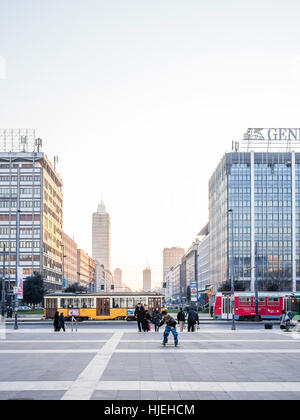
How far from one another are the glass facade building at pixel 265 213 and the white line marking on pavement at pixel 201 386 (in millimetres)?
109724

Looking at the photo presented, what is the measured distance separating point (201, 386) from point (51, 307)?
42.2m

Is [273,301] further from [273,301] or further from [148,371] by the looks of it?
[148,371]

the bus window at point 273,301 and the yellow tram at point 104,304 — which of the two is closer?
the yellow tram at point 104,304

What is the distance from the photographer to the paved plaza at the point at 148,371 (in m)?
13.3

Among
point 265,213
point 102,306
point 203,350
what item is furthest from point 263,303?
point 265,213

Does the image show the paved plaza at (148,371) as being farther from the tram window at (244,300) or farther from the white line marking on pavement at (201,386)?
the tram window at (244,300)

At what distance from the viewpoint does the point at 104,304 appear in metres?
53.0

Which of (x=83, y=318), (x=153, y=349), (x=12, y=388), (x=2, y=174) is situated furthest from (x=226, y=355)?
(x=2, y=174)

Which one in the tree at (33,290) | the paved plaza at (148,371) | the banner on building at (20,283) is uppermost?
the banner on building at (20,283)

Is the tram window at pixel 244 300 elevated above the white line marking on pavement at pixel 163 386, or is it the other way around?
the white line marking on pavement at pixel 163 386

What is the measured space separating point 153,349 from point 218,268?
4523 inches

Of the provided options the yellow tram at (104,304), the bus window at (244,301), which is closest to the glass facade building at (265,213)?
the bus window at (244,301)
